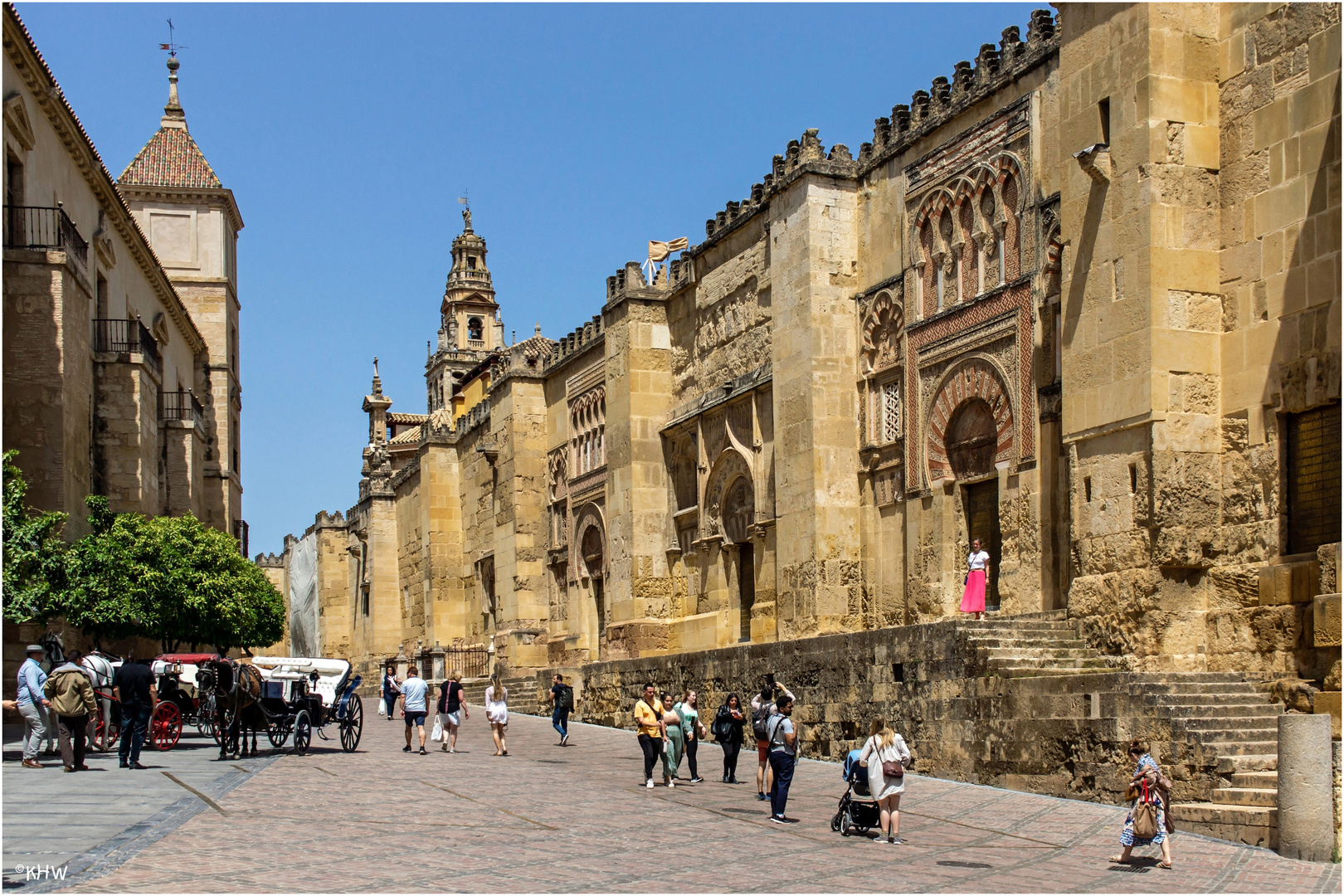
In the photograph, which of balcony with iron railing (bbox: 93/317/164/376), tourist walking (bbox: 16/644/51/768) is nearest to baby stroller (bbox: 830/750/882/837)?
tourist walking (bbox: 16/644/51/768)

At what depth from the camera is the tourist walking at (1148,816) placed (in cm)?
1020

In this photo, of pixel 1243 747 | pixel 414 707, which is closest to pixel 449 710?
pixel 414 707

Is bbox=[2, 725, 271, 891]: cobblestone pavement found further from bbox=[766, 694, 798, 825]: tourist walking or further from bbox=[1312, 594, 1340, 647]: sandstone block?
bbox=[1312, 594, 1340, 647]: sandstone block

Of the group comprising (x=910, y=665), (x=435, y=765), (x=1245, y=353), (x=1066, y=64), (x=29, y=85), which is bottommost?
(x=435, y=765)

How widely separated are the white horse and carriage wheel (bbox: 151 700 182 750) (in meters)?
0.40

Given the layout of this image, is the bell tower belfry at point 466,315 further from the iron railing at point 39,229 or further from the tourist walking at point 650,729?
the tourist walking at point 650,729

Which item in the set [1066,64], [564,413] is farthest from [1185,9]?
[564,413]

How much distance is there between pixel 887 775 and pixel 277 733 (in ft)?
27.9

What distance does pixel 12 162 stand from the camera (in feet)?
74.5

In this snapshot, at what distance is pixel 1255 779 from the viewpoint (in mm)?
11273

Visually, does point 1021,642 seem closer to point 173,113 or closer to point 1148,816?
point 1148,816

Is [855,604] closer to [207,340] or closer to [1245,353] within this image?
[1245,353]

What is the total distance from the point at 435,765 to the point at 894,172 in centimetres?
955

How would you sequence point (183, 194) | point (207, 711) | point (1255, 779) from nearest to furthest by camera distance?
point (1255, 779)
point (207, 711)
point (183, 194)
